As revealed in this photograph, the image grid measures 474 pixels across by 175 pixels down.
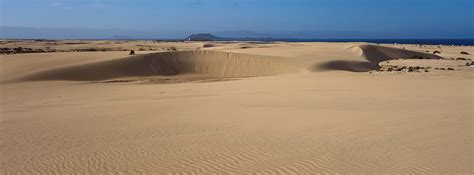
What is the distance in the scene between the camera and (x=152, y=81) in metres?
24.8

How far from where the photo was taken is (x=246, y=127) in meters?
10.0

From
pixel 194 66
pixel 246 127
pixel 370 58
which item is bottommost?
pixel 370 58

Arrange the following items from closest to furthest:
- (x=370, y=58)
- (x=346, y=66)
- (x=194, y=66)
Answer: (x=194, y=66) < (x=346, y=66) < (x=370, y=58)

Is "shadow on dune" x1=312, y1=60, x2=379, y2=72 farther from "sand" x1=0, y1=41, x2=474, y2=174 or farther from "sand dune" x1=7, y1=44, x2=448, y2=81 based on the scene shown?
"sand" x1=0, y1=41, x2=474, y2=174

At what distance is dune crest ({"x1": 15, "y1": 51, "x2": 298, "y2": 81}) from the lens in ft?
86.0

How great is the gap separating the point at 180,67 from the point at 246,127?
19.8 meters

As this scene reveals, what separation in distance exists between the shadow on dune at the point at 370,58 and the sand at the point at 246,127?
27.1ft

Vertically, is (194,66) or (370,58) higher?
(194,66)

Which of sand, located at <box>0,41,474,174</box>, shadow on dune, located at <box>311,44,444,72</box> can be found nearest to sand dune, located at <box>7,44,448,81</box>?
shadow on dune, located at <box>311,44,444,72</box>

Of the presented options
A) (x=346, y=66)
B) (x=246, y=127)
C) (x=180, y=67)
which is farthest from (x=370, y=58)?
(x=246, y=127)

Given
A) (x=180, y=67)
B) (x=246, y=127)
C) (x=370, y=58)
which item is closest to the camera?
(x=246, y=127)

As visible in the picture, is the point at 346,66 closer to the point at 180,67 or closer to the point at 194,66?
the point at 194,66

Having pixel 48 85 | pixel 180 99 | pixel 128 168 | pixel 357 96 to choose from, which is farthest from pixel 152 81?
pixel 128 168

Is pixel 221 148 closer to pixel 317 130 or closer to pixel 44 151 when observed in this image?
pixel 317 130
